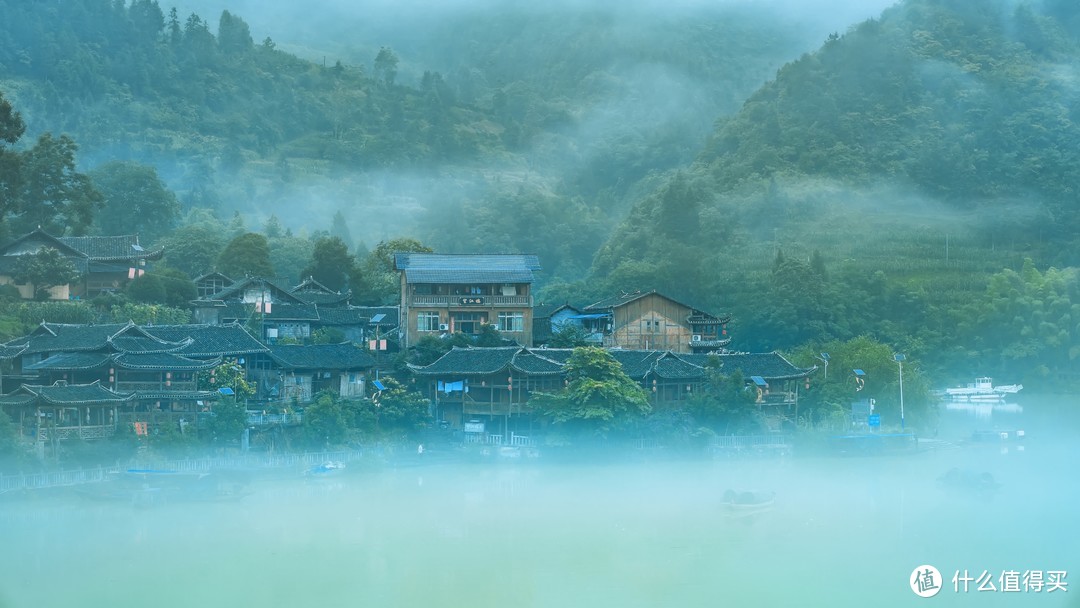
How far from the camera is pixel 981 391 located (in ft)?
177

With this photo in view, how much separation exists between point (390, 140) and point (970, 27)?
44167 mm

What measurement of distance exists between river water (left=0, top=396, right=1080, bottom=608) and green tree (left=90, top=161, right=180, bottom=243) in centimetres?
3229

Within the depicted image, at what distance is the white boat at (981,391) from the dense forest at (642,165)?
129 centimetres

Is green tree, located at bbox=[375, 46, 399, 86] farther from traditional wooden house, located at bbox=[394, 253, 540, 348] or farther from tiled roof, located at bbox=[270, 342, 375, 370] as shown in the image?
tiled roof, located at bbox=[270, 342, 375, 370]

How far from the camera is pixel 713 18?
144m

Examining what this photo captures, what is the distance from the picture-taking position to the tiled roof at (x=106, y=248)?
153 ft

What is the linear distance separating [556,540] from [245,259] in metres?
30.5

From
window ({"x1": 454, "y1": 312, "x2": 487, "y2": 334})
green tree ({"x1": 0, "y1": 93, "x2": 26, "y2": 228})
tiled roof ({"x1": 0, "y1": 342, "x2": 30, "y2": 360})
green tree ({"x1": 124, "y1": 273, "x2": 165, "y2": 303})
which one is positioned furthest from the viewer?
green tree ({"x1": 124, "y1": 273, "x2": 165, "y2": 303})

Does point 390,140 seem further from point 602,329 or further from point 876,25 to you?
point 602,329

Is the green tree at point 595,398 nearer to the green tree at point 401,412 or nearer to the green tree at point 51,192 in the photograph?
the green tree at point 401,412

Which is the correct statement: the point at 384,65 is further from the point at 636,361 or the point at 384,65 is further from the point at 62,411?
the point at 62,411

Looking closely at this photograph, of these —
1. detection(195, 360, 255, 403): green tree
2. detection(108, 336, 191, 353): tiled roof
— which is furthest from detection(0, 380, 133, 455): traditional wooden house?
detection(195, 360, 255, 403): green tree

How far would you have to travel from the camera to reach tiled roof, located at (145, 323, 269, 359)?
3712 centimetres

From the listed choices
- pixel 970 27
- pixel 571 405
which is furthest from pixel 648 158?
pixel 571 405
